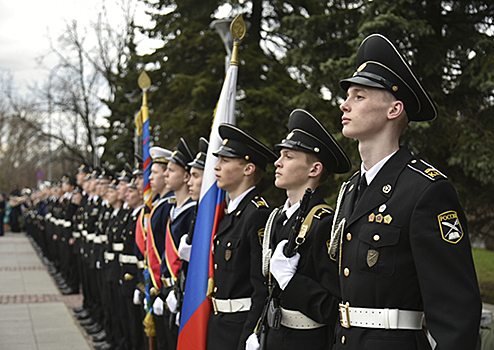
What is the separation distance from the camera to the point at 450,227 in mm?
2555

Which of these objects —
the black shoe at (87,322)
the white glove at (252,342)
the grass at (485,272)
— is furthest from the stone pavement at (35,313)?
the grass at (485,272)

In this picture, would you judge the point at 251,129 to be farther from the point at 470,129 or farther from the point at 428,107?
the point at 428,107

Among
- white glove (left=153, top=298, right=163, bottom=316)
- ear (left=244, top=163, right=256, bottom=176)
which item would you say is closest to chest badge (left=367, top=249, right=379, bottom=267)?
ear (left=244, top=163, right=256, bottom=176)

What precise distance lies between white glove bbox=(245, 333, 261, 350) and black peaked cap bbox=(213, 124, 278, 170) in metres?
1.39

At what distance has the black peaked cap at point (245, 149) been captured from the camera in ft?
15.4

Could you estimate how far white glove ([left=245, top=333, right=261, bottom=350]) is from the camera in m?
3.69

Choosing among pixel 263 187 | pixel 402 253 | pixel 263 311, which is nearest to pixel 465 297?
pixel 402 253

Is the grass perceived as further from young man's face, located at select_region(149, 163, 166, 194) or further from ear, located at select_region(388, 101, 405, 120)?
ear, located at select_region(388, 101, 405, 120)

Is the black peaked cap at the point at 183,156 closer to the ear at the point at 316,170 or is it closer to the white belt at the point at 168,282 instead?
the white belt at the point at 168,282

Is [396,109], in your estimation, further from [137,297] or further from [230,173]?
[137,297]

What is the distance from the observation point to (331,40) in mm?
9195

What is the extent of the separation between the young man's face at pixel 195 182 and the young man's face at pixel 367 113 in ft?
9.74

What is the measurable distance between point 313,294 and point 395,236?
35.7 inches

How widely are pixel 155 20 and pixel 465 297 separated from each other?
15.9 metres
